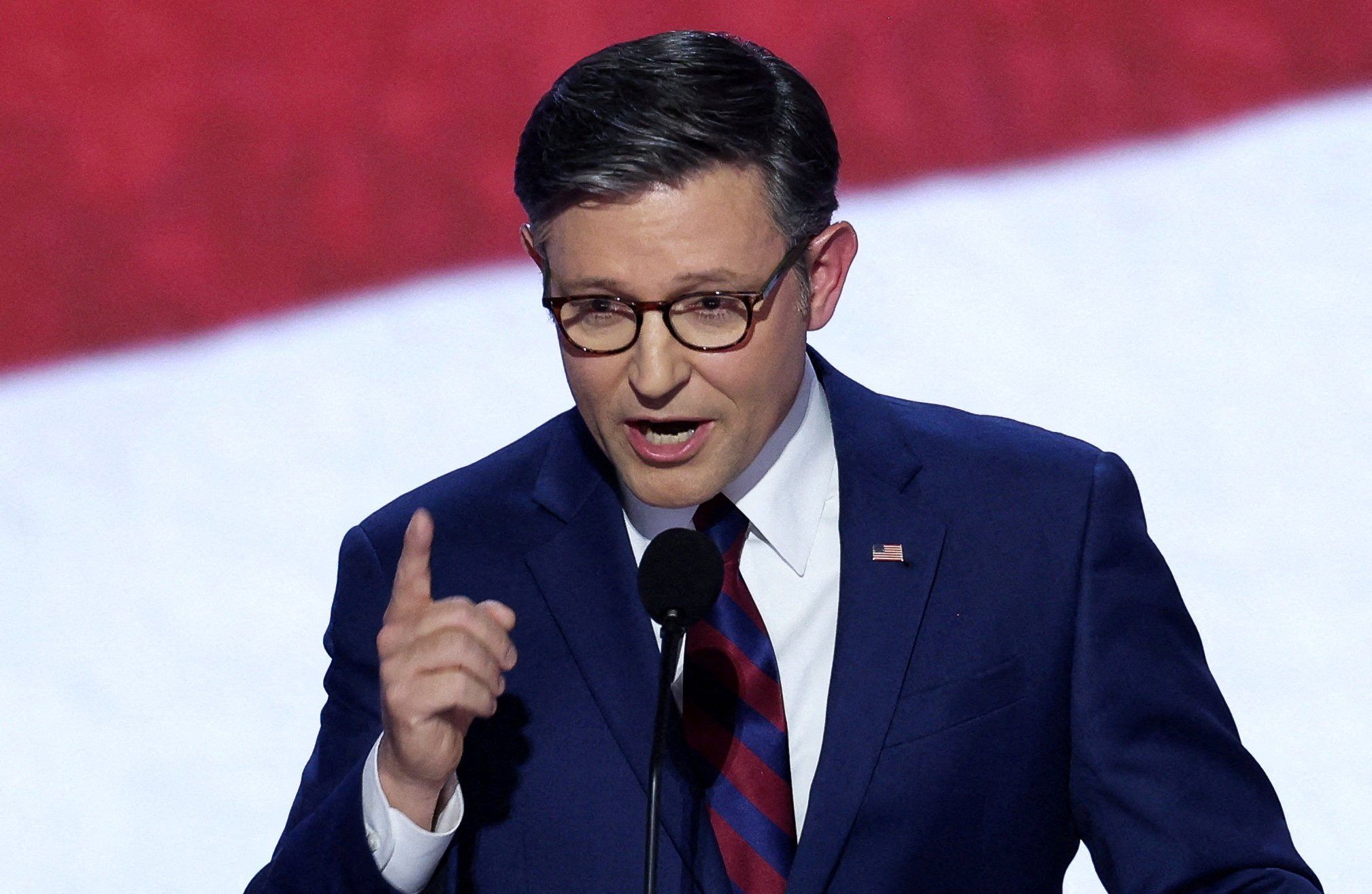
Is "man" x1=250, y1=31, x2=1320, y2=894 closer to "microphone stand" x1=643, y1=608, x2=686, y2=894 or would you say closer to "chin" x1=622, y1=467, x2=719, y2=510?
"chin" x1=622, y1=467, x2=719, y2=510

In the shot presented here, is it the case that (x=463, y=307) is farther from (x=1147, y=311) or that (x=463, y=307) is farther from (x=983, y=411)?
(x=1147, y=311)

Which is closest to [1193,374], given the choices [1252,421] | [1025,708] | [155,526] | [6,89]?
[1252,421]

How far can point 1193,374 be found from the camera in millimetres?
2082

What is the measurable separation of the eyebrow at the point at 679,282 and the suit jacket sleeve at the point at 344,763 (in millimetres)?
318

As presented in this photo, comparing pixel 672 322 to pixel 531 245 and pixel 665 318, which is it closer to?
pixel 665 318

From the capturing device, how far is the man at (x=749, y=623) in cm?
131

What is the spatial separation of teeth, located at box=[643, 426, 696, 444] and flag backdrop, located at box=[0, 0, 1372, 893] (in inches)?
31.5

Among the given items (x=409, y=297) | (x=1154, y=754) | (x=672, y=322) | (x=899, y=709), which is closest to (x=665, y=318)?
(x=672, y=322)

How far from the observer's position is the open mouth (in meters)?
1.34

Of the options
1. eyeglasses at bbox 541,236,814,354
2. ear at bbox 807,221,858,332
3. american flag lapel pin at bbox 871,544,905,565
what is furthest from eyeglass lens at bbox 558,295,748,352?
american flag lapel pin at bbox 871,544,905,565

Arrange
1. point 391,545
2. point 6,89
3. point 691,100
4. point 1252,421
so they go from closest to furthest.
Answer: point 691,100 < point 391,545 < point 1252,421 < point 6,89

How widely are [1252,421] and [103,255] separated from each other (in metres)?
1.44

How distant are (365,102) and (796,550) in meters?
1.05

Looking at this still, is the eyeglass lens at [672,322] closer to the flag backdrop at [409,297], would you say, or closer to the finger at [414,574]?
the finger at [414,574]
